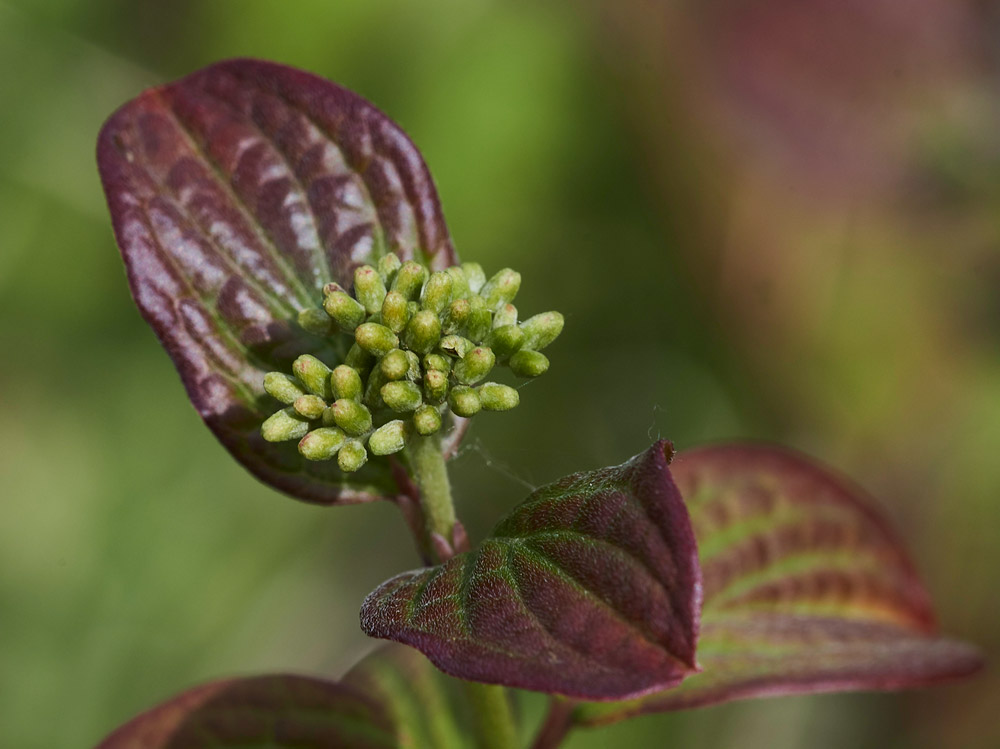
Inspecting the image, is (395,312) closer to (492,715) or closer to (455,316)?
(455,316)

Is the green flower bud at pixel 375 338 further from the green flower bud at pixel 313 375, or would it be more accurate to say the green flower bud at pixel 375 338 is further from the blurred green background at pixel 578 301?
the blurred green background at pixel 578 301

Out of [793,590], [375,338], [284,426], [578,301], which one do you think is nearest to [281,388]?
[284,426]

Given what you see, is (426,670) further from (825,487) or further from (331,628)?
(331,628)

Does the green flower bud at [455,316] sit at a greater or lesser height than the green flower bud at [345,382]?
greater

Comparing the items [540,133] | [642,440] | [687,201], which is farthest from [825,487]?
[540,133]

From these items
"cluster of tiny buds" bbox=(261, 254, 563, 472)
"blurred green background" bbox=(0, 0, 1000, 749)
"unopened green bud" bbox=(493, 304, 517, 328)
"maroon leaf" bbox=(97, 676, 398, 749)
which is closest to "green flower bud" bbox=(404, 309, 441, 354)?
"cluster of tiny buds" bbox=(261, 254, 563, 472)

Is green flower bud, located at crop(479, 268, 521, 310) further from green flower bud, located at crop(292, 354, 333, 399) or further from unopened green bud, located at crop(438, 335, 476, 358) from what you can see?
green flower bud, located at crop(292, 354, 333, 399)

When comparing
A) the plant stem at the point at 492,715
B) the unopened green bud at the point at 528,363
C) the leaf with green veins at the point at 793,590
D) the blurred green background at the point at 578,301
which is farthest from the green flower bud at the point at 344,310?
the blurred green background at the point at 578,301
